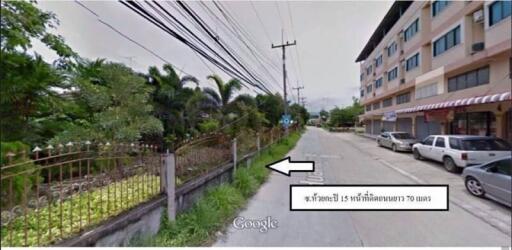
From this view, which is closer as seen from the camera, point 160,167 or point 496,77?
point 160,167

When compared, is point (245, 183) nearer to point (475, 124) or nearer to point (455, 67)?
point (455, 67)

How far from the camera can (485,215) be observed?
502 cm

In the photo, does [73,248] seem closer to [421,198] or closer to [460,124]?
[421,198]

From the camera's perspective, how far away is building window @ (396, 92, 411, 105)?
2123cm

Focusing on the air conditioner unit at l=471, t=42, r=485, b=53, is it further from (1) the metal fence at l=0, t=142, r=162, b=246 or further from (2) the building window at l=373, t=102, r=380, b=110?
(2) the building window at l=373, t=102, r=380, b=110

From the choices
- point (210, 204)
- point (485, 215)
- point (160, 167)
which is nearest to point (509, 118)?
point (485, 215)

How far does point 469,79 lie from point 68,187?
15.8 meters

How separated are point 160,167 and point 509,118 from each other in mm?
14519

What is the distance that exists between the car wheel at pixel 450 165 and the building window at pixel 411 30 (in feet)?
37.5

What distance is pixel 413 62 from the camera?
18.1m

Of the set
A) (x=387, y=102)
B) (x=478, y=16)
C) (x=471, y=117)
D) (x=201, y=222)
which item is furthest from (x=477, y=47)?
(x=387, y=102)

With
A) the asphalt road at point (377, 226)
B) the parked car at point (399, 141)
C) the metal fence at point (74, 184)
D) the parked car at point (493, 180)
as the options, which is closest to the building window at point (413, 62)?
the parked car at point (399, 141)

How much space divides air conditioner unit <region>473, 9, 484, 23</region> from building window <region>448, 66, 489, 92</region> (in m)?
2.00

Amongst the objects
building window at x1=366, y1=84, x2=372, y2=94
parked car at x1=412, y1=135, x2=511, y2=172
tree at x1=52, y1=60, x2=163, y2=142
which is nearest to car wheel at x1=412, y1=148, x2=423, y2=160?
parked car at x1=412, y1=135, x2=511, y2=172
